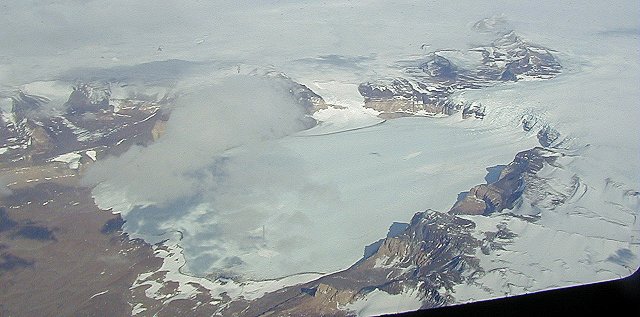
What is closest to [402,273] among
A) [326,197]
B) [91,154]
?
[326,197]

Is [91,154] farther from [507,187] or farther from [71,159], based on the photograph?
[507,187]

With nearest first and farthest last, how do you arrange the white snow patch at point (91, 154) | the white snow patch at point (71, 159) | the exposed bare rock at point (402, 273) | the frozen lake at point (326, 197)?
the exposed bare rock at point (402, 273), the frozen lake at point (326, 197), the white snow patch at point (71, 159), the white snow patch at point (91, 154)

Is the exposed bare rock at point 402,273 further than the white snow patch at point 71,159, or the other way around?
the white snow patch at point 71,159

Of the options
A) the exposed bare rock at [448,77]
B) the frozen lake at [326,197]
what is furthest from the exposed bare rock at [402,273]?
the exposed bare rock at [448,77]

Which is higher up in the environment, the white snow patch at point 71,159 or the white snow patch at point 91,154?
the white snow patch at point 91,154

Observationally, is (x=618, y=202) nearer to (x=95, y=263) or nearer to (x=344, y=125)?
(x=344, y=125)

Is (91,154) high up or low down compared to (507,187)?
down

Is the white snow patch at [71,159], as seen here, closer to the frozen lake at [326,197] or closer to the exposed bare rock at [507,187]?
the frozen lake at [326,197]

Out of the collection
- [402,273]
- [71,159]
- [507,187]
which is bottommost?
[71,159]

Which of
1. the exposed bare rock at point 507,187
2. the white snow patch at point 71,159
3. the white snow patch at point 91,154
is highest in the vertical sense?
the exposed bare rock at point 507,187

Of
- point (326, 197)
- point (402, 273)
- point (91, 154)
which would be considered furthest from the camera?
point (91, 154)

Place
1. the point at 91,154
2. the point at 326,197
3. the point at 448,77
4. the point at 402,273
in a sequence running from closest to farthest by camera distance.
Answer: the point at 402,273
the point at 326,197
the point at 91,154
the point at 448,77
